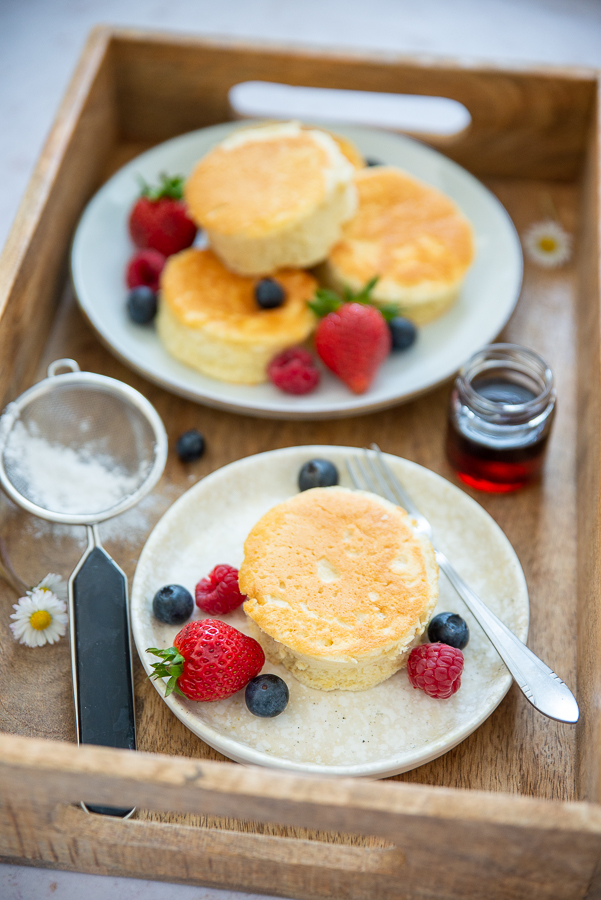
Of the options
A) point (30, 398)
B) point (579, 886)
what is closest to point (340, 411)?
point (30, 398)

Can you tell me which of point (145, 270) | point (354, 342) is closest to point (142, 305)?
point (145, 270)

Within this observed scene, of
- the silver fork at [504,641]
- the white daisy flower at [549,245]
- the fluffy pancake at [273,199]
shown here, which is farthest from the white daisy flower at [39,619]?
the white daisy flower at [549,245]

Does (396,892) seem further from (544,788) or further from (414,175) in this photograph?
(414,175)

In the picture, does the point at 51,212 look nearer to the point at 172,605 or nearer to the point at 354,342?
the point at 354,342

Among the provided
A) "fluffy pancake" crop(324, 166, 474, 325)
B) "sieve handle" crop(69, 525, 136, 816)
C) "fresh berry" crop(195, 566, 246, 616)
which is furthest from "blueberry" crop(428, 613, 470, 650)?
"fluffy pancake" crop(324, 166, 474, 325)

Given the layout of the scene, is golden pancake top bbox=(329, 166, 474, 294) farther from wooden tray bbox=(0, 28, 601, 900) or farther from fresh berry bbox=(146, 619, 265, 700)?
fresh berry bbox=(146, 619, 265, 700)

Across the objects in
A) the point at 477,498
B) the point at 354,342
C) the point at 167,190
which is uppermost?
the point at 167,190
